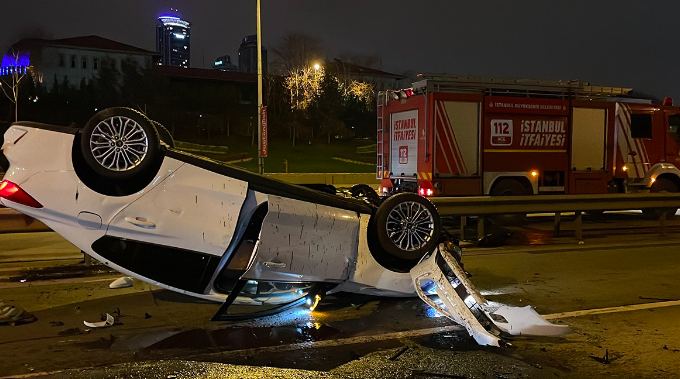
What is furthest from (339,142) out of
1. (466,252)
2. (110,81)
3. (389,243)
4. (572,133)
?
(389,243)

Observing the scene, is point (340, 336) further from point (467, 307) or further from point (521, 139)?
point (521, 139)

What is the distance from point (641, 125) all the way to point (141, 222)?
41.8 feet

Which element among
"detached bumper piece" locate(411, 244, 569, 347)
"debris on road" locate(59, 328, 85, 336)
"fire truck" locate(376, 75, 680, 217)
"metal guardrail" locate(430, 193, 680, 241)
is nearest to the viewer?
"detached bumper piece" locate(411, 244, 569, 347)

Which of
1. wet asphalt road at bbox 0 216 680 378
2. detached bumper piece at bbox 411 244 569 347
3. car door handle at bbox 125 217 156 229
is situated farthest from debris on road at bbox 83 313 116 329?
detached bumper piece at bbox 411 244 569 347

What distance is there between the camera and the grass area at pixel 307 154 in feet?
126

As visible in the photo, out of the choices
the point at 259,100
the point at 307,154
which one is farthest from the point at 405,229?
the point at 307,154

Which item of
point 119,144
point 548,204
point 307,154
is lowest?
point 548,204

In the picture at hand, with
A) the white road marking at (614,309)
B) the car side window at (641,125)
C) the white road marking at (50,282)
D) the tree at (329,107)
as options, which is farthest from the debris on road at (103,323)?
the tree at (329,107)

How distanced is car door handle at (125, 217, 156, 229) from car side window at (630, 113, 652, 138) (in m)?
12.4

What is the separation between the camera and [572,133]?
13.4 metres

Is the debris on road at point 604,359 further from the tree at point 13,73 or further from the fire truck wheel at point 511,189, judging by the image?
the tree at point 13,73

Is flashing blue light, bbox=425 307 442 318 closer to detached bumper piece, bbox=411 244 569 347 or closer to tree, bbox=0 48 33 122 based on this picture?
detached bumper piece, bbox=411 244 569 347

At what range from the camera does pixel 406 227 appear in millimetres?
5508

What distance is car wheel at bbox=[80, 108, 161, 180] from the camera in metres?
4.57
